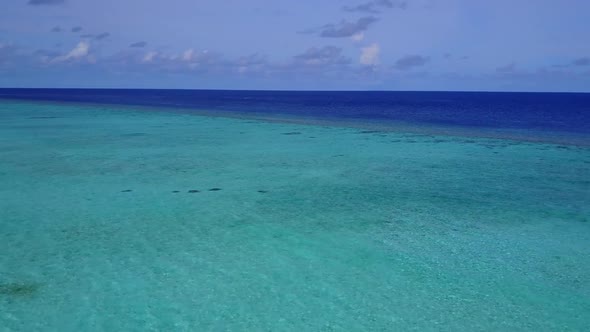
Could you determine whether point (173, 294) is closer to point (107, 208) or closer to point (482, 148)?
point (107, 208)

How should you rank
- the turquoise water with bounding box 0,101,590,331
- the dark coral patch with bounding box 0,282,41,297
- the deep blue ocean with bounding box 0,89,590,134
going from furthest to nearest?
1. the deep blue ocean with bounding box 0,89,590,134
2. the dark coral patch with bounding box 0,282,41,297
3. the turquoise water with bounding box 0,101,590,331

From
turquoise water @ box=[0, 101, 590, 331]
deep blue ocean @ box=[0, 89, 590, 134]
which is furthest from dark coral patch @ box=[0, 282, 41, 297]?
deep blue ocean @ box=[0, 89, 590, 134]

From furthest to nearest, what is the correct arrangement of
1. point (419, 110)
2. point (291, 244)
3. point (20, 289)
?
1. point (419, 110)
2. point (291, 244)
3. point (20, 289)

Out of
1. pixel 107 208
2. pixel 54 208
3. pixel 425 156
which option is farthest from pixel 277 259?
pixel 425 156

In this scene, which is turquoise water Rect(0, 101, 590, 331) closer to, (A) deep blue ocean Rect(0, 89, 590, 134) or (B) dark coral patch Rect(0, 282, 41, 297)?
(B) dark coral patch Rect(0, 282, 41, 297)

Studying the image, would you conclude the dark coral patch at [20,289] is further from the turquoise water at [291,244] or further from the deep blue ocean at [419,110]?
the deep blue ocean at [419,110]

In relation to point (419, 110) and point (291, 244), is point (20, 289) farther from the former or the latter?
point (419, 110)

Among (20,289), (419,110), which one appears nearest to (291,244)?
(20,289)

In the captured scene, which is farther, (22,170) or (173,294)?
(22,170)
